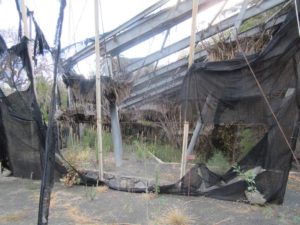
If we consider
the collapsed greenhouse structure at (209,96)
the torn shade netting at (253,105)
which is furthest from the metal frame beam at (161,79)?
the torn shade netting at (253,105)

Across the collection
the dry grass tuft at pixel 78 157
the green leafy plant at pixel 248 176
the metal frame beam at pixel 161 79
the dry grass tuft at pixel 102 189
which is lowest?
the dry grass tuft at pixel 102 189

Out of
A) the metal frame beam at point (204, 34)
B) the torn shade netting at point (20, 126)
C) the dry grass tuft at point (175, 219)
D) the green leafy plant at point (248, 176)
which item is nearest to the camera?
the dry grass tuft at point (175, 219)

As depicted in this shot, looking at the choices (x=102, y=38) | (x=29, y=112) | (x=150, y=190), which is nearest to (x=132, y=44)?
(x=102, y=38)

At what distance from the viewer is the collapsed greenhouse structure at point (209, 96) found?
385 cm

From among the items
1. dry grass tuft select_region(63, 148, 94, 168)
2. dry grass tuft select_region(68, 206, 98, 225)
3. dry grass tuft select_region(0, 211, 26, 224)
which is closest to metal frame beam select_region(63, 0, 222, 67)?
dry grass tuft select_region(63, 148, 94, 168)

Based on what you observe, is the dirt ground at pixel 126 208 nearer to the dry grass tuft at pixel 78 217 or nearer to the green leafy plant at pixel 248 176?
the dry grass tuft at pixel 78 217

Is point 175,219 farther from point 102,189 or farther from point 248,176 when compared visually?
point 102,189

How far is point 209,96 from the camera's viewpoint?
14.6 ft

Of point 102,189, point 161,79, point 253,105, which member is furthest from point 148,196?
point 161,79

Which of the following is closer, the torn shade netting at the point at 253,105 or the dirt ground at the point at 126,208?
the dirt ground at the point at 126,208

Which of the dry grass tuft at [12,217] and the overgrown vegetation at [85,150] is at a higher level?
the overgrown vegetation at [85,150]

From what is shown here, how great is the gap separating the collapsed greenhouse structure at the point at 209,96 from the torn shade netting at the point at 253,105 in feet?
0.04

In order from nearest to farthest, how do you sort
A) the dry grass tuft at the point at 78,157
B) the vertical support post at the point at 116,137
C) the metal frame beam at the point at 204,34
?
1. the metal frame beam at the point at 204,34
2. the dry grass tuft at the point at 78,157
3. the vertical support post at the point at 116,137

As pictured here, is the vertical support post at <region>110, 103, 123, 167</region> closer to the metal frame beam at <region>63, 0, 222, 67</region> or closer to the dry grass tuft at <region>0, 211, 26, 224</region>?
Result: the metal frame beam at <region>63, 0, 222, 67</region>
